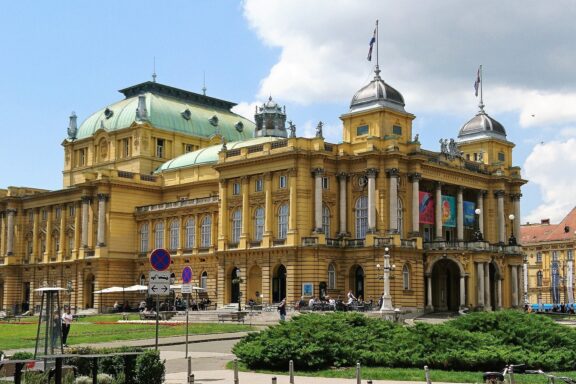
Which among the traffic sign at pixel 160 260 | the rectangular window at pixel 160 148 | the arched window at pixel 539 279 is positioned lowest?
the arched window at pixel 539 279

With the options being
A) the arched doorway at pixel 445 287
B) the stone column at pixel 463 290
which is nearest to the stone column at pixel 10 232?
the arched doorway at pixel 445 287

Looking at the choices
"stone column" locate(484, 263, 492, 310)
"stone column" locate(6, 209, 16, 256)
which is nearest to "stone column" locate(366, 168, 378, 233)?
"stone column" locate(484, 263, 492, 310)

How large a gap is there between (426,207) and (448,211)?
12.9 feet

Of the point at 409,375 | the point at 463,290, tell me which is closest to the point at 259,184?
the point at 463,290

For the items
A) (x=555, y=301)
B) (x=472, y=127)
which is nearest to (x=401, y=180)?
(x=472, y=127)

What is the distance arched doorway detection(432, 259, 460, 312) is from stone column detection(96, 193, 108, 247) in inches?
1429

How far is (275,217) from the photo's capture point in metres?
75.1

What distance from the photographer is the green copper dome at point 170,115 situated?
10188 centimetres

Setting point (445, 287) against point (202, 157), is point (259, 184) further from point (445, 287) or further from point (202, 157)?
point (445, 287)

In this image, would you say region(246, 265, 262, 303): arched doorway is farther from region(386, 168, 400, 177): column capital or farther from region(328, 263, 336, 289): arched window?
region(386, 168, 400, 177): column capital

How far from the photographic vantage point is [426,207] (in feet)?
257

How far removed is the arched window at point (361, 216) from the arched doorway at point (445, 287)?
9.14m

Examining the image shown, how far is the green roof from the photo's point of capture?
88.2 meters

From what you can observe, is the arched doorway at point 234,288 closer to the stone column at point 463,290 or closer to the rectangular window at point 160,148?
the stone column at point 463,290
